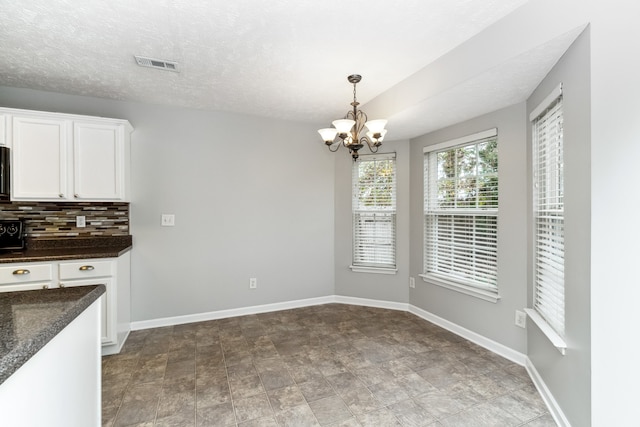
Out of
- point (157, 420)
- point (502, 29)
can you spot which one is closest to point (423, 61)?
point (502, 29)

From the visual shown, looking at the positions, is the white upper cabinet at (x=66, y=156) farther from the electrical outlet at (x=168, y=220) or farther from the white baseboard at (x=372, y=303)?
the white baseboard at (x=372, y=303)

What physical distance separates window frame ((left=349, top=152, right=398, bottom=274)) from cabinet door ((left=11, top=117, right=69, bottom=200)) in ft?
10.2

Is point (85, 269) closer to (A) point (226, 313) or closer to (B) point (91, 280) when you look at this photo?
(B) point (91, 280)

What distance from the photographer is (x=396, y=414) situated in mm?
1949

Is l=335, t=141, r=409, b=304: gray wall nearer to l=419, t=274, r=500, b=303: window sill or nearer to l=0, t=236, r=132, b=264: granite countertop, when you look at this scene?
l=419, t=274, r=500, b=303: window sill

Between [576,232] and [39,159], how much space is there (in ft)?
13.4

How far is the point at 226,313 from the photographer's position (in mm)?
3676

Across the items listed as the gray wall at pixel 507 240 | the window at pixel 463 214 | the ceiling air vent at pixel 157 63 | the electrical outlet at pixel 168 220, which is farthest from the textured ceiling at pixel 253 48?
the electrical outlet at pixel 168 220

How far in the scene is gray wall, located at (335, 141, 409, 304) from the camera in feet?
12.7

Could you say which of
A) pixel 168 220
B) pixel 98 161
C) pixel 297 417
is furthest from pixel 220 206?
pixel 297 417

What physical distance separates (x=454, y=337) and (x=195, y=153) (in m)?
3.45

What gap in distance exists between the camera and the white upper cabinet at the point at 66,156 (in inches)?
104

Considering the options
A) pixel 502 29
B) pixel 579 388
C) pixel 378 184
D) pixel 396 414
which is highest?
pixel 502 29

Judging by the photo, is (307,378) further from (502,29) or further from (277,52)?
(502,29)
